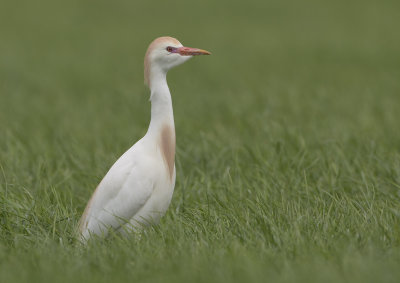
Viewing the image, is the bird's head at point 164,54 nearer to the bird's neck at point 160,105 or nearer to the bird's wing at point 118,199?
the bird's neck at point 160,105

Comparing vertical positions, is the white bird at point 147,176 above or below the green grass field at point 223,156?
above

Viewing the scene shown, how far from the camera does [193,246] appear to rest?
3654 mm

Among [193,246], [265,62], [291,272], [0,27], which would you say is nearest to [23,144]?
[193,246]

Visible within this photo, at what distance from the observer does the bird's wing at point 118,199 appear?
3.84 metres

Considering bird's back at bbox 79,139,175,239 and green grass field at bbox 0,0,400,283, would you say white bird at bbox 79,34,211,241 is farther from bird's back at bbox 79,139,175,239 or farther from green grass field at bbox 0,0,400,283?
green grass field at bbox 0,0,400,283

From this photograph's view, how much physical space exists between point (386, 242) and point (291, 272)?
0.79 metres

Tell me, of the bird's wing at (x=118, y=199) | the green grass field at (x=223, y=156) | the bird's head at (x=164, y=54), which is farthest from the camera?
the bird's head at (x=164, y=54)

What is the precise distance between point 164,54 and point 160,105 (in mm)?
315

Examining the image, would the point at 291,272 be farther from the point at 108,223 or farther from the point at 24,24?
the point at 24,24

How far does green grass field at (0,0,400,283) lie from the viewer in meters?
3.50

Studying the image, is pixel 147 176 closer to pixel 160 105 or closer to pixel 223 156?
pixel 160 105

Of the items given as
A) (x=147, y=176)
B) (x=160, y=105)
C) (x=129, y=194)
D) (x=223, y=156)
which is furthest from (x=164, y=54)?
(x=223, y=156)

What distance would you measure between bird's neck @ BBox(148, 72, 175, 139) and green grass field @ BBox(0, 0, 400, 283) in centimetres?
59

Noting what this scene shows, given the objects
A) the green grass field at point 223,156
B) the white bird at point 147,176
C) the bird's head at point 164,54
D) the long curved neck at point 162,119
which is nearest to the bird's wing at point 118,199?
the white bird at point 147,176
